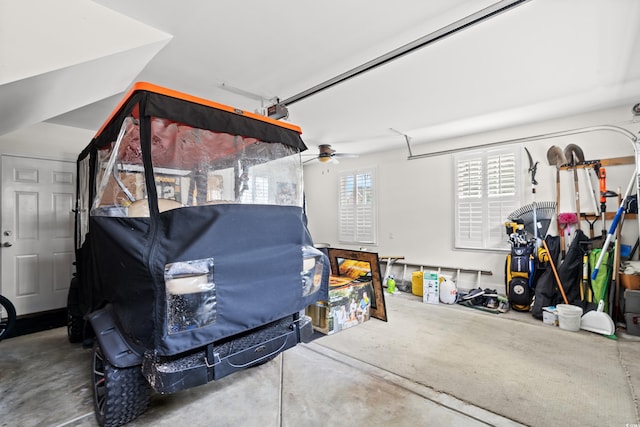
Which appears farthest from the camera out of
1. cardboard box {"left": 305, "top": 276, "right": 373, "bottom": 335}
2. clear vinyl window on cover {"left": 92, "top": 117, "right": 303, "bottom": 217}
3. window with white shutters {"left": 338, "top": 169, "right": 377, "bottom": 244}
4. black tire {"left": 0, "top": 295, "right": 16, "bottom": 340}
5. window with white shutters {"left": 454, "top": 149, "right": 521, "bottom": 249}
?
window with white shutters {"left": 338, "top": 169, "right": 377, "bottom": 244}

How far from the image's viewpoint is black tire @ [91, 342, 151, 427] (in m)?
1.77

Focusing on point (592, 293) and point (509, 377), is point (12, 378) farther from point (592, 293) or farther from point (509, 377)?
point (592, 293)

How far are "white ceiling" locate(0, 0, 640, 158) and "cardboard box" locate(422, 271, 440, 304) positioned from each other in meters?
2.58

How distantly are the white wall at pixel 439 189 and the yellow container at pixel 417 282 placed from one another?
0.40m

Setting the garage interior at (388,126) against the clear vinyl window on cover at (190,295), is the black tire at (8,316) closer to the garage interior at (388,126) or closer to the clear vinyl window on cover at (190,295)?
the garage interior at (388,126)

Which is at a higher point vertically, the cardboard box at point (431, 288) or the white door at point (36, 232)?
the white door at point (36, 232)

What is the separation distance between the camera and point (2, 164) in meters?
3.62

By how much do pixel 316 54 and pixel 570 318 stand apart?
13.4ft

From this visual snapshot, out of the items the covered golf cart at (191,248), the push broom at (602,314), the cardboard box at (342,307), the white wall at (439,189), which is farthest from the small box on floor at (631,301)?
the covered golf cart at (191,248)

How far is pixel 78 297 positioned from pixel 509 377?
13.6 ft

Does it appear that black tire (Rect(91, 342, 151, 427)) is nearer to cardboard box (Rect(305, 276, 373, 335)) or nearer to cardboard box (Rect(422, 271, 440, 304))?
cardboard box (Rect(305, 276, 373, 335))

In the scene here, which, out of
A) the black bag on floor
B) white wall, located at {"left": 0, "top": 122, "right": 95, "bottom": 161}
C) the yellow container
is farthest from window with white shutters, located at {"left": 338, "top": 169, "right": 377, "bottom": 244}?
white wall, located at {"left": 0, "top": 122, "right": 95, "bottom": 161}

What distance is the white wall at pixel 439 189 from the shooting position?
395cm

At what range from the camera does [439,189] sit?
543 cm
